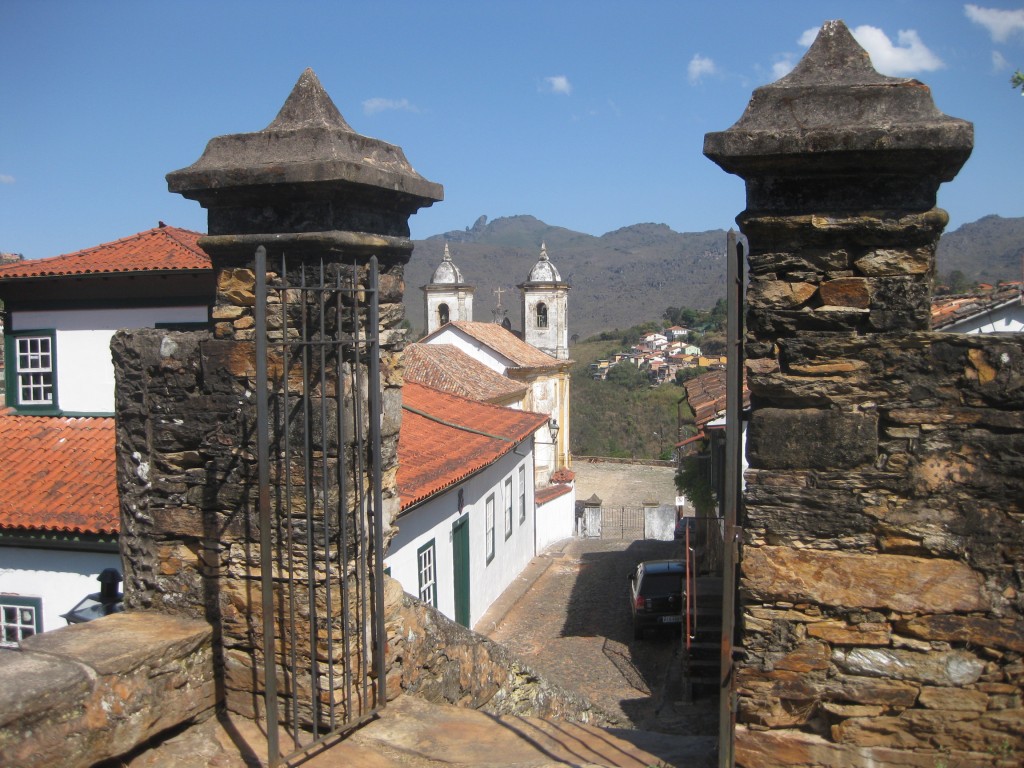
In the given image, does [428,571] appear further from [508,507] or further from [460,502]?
[508,507]

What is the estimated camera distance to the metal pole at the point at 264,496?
3.77 m

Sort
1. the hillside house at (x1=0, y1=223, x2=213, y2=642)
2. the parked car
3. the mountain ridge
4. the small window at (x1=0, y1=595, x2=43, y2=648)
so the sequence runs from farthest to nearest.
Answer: the mountain ridge, the parked car, the hillside house at (x1=0, y1=223, x2=213, y2=642), the small window at (x1=0, y1=595, x2=43, y2=648)

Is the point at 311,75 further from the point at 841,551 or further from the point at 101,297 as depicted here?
the point at 101,297

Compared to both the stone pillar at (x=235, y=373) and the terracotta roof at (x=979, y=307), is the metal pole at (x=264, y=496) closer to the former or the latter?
the stone pillar at (x=235, y=373)

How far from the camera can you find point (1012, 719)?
10.8 feet

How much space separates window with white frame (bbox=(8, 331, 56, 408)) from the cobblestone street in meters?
7.61

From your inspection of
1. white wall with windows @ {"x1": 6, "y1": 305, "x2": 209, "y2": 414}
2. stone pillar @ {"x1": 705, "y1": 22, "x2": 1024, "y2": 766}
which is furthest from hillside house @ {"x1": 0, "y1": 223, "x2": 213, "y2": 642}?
stone pillar @ {"x1": 705, "y1": 22, "x2": 1024, "y2": 766}

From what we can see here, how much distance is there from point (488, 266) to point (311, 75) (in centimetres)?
11667

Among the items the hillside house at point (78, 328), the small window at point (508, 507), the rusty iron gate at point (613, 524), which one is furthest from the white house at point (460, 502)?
the rusty iron gate at point (613, 524)

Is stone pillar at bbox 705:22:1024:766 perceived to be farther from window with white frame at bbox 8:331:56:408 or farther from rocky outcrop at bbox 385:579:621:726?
window with white frame at bbox 8:331:56:408

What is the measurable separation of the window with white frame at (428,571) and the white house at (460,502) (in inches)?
0.5

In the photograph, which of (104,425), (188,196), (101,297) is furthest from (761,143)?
(101,297)

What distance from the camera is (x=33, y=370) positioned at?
43.9ft

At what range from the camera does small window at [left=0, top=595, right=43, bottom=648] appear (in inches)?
393
